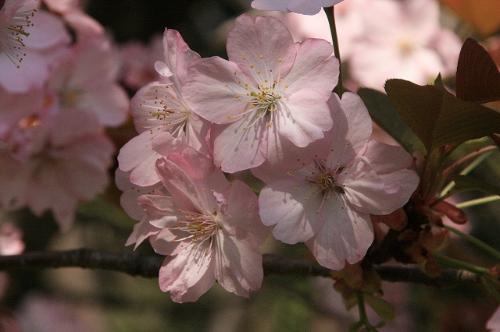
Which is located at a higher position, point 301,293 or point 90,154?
point 90,154

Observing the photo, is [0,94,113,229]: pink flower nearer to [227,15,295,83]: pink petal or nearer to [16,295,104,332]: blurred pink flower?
[227,15,295,83]: pink petal

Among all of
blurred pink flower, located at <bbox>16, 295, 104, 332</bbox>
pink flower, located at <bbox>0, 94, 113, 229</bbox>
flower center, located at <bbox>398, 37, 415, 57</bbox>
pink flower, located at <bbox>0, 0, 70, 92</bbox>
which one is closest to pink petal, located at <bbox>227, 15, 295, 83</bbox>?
pink flower, located at <bbox>0, 0, 70, 92</bbox>

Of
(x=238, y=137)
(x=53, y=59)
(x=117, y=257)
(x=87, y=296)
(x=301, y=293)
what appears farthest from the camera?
(x=87, y=296)

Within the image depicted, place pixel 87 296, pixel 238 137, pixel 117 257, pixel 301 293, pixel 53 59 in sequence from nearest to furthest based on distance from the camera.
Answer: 1. pixel 238 137
2. pixel 117 257
3. pixel 53 59
4. pixel 301 293
5. pixel 87 296

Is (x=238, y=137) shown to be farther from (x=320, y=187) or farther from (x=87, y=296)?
(x=87, y=296)

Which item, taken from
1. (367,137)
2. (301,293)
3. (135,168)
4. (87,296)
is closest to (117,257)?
(135,168)

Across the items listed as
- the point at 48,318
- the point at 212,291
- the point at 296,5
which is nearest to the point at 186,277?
the point at 296,5

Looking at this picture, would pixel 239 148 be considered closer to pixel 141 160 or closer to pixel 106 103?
pixel 141 160
